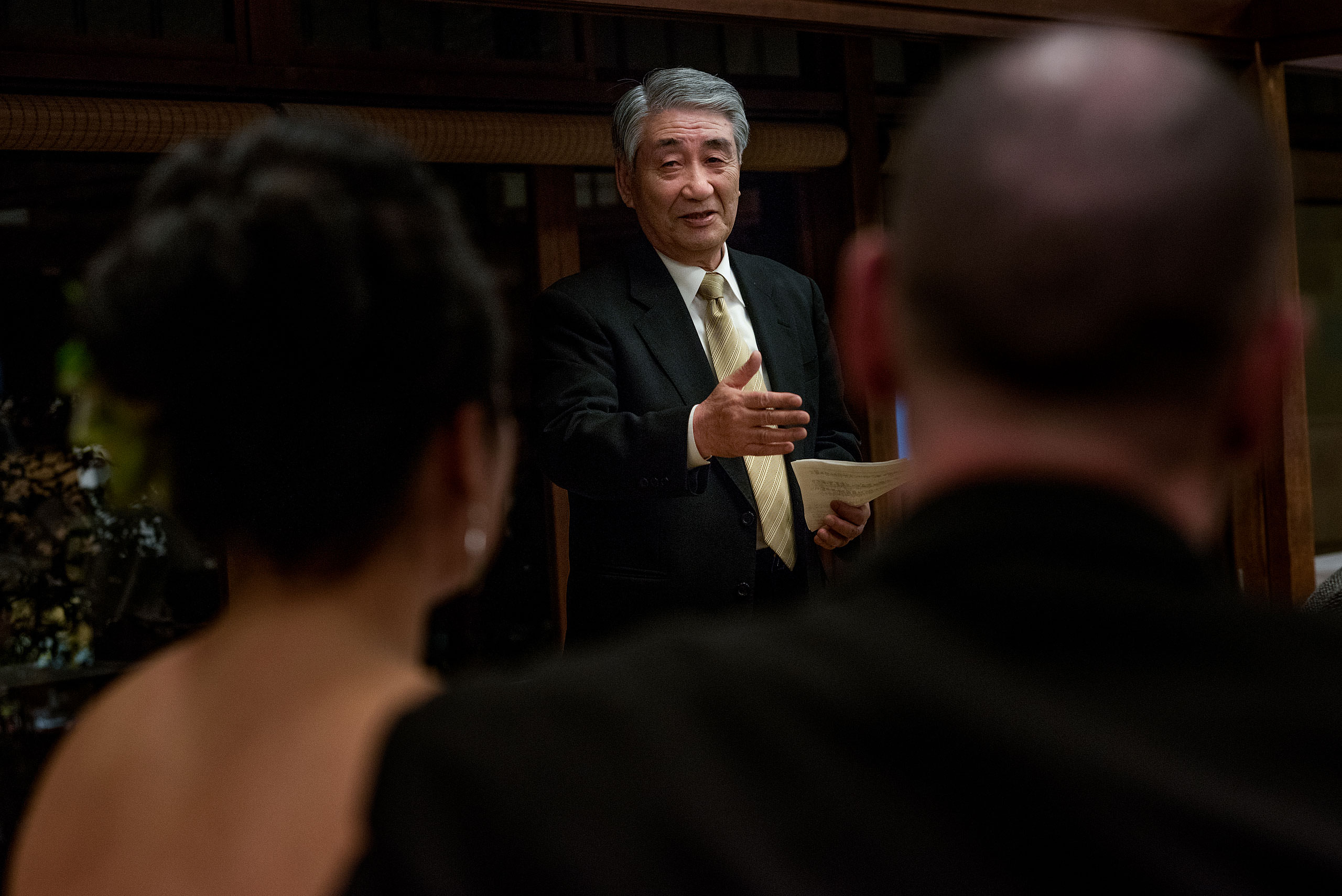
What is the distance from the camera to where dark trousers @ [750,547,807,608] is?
8.66 feet

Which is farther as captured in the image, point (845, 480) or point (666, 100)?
point (666, 100)

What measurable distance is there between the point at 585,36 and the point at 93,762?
3145 millimetres

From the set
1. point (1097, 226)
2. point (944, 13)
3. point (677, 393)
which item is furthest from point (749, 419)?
point (1097, 226)

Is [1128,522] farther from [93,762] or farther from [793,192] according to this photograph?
[793,192]

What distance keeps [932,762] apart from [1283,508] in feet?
13.9

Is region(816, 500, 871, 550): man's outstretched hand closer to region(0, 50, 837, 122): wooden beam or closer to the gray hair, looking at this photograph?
the gray hair

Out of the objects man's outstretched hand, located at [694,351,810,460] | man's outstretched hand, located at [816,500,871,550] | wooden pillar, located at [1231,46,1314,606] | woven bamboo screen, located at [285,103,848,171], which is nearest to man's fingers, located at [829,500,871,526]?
man's outstretched hand, located at [816,500,871,550]

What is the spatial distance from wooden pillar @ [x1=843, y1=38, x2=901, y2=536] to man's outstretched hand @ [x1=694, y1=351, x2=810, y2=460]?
6.00ft

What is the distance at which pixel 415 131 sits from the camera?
11.1 ft

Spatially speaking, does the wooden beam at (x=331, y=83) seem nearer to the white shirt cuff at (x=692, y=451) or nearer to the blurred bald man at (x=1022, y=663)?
the white shirt cuff at (x=692, y=451)

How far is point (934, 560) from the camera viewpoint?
0.61 meters

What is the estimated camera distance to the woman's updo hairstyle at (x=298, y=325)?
2.72 ft

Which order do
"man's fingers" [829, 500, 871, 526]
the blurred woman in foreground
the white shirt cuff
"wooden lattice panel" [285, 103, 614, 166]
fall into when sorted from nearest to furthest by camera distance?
the blurred woman in foreground < the white shirt cuff < "man's fingers" [829, 500, 871, 526] < "wooden lattice panel" [285, 103, 614, 166]

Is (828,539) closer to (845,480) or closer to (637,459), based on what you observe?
(845,480)
